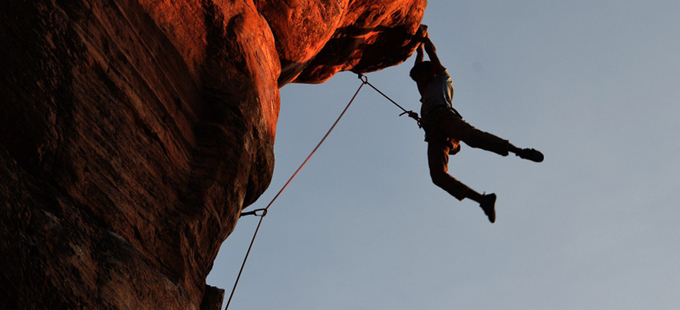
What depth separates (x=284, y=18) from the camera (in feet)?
25.3

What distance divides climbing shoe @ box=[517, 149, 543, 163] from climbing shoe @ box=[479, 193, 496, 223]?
66 cm

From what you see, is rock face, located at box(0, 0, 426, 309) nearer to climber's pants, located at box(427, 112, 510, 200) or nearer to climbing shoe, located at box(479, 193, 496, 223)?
climber's pants, located at box(427, 112, 510, 200)

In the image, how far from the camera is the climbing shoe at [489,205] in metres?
8.16

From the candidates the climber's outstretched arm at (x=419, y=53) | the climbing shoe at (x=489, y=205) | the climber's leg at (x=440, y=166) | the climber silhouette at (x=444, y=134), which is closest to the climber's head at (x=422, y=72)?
the climber silhouette at (x=444, y=134)

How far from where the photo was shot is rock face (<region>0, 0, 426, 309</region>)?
4.11 metres

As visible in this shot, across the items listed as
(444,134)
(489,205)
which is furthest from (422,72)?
(489,205)

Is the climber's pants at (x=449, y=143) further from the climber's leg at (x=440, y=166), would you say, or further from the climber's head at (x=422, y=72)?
the climber's head at (x=422, y=72)

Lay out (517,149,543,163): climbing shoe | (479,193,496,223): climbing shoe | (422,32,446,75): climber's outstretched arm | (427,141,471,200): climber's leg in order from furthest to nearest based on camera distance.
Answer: (422,32,446,75): climber's outstretched arm, (427,141,471,200): climber's leg, (479,193,496,223): climbing shoe, (517,149,543,163): climbing shoe

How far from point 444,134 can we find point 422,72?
1.29 meters

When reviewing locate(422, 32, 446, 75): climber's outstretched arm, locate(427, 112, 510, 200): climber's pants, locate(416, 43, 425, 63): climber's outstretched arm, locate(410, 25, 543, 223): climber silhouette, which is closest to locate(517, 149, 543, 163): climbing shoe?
locate(410, 25, 543, 223): climber silhouette

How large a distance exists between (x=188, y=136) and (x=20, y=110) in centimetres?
190

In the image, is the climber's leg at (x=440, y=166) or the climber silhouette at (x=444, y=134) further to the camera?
the climber's leg at (x=440, y=166)

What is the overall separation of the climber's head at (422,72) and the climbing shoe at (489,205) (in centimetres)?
233

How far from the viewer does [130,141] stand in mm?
5168
